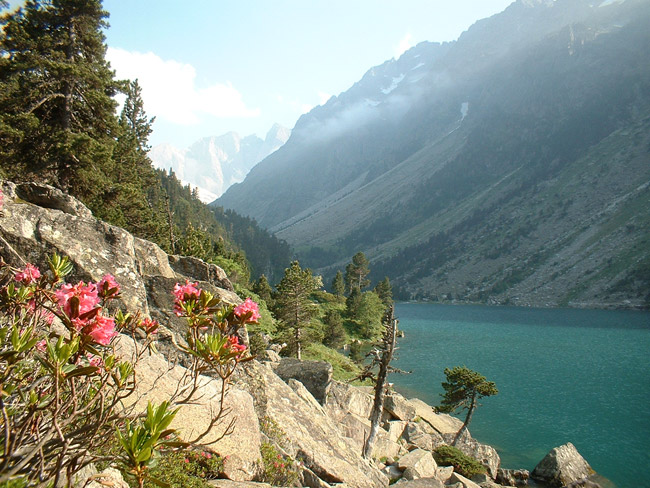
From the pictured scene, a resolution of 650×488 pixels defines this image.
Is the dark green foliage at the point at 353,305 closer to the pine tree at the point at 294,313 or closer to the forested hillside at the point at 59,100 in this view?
the pine tree at the point at 294,313

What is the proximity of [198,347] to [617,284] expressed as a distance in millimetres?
170648

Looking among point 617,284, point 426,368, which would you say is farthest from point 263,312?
point 617,284

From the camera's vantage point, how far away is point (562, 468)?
25.1 meters

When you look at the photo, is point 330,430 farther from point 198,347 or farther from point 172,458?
point 198,347

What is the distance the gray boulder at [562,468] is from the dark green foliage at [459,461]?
436 cm

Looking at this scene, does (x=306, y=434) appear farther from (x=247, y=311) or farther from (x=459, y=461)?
(x=459, y=461)

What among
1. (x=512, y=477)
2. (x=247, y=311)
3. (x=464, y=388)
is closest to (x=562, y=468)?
(x=512, y=477)

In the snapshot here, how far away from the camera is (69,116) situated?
68.4 feet

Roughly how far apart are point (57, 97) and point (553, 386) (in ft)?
178

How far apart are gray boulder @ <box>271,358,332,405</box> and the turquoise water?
696 inches

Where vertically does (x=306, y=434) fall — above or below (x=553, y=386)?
above

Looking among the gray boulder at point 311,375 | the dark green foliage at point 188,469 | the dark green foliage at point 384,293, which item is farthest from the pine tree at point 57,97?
the dark green foliage at point 384,293

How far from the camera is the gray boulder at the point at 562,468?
24891 millimetres

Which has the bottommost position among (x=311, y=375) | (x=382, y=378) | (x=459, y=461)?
(x=459, y=461)
